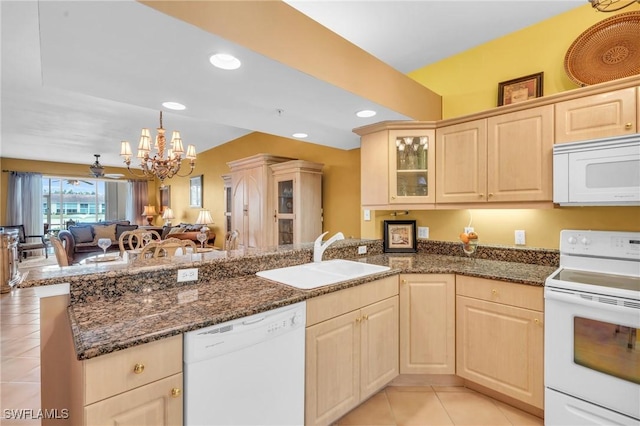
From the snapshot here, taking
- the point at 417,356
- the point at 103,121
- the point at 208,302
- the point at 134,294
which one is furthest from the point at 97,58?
the point at 103,121

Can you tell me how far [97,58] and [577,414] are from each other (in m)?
3.04

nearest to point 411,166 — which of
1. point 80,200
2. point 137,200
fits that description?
point 137,200

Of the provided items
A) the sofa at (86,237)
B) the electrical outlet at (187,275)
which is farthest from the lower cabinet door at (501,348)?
the sofa at (86,237)

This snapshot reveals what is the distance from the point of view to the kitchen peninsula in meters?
1.00

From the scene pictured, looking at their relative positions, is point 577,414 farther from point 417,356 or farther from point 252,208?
point 252,208

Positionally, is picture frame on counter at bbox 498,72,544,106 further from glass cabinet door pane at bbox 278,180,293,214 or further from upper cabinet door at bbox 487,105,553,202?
glass cabinet door pane at bbox 278,180,293,214

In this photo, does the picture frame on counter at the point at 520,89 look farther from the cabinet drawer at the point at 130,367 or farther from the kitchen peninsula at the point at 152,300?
the cabinet drawer at the point at 130,367

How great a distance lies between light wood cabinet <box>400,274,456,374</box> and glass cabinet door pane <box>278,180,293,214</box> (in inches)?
89.4

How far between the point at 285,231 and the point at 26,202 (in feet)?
26.1

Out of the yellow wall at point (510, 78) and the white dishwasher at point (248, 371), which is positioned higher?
the yellow wall at point (510, 78)

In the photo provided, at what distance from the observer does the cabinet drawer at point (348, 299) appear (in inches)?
61.6

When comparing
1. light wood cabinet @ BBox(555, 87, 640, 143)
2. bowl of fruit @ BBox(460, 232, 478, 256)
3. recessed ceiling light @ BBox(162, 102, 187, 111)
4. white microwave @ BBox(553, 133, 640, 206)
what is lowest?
bowl of fruit @ BBox(460, 232, 478, 256)

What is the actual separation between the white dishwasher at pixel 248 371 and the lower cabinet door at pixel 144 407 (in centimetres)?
4

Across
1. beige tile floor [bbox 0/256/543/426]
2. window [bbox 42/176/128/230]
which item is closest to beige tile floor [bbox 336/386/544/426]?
beige tile floor [bbox 0/256/543/426]
